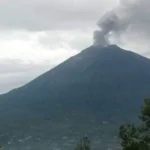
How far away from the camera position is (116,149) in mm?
199250

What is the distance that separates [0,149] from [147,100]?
28.6 ft

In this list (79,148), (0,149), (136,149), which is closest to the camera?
(136,149)

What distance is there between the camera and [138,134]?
2656 cm

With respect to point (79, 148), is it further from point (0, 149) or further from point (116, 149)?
point (116, 149)

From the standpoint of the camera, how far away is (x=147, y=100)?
28062mm

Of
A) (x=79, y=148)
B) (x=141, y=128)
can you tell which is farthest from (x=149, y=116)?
(x=79, y=148)

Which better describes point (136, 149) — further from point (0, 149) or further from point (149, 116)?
point (0, 149)

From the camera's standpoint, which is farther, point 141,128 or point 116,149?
point 116,149

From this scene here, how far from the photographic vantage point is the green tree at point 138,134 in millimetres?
25078

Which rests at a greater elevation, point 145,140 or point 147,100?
point 147,100

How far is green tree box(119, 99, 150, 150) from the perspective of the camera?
82.3 feet

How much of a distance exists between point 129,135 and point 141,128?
1606 millimetres

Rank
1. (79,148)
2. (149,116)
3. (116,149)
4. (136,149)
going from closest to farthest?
(136,149) → (149,116) → (79,148) → (116,149)

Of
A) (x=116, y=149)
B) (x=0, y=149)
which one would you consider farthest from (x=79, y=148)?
(x=116, y=149)
